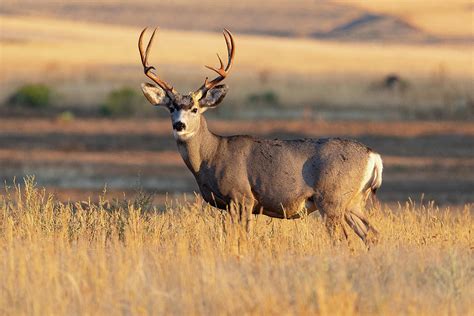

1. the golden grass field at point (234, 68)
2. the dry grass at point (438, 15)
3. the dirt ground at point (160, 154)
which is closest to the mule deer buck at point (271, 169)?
the dirt ground at point (160, 154)

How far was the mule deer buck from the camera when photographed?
13.1 metres

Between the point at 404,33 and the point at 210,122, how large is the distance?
302ft

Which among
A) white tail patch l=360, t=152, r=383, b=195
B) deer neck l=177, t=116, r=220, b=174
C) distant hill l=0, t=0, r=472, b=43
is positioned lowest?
distant hill l=0, t=0, r=472, b=43

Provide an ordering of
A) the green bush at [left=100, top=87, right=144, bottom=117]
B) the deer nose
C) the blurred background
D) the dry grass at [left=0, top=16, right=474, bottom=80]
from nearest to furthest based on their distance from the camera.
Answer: the deer nose
the blurred background
the green bush at [left=100, top=87, right=144, bottom=117]
the dry grass at [left=0, top=16, right=474, bottom=80]

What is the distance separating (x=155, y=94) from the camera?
44.0 ft

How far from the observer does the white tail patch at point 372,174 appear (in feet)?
43.6

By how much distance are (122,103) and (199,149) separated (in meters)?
27.8

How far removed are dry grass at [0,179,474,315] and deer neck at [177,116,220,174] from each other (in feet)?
2.16

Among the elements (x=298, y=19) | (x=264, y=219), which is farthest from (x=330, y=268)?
(x=298, y=19)

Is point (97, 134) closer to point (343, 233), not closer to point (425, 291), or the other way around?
point (343, 233)

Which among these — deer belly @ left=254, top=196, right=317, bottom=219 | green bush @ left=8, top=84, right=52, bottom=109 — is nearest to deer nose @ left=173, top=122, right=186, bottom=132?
deer belly @ left=254, top=196, right=317, bottom=219

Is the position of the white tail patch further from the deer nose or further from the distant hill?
the distant hill

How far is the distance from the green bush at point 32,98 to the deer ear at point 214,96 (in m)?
28.8

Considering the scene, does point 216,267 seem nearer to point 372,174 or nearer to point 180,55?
point 372,174
